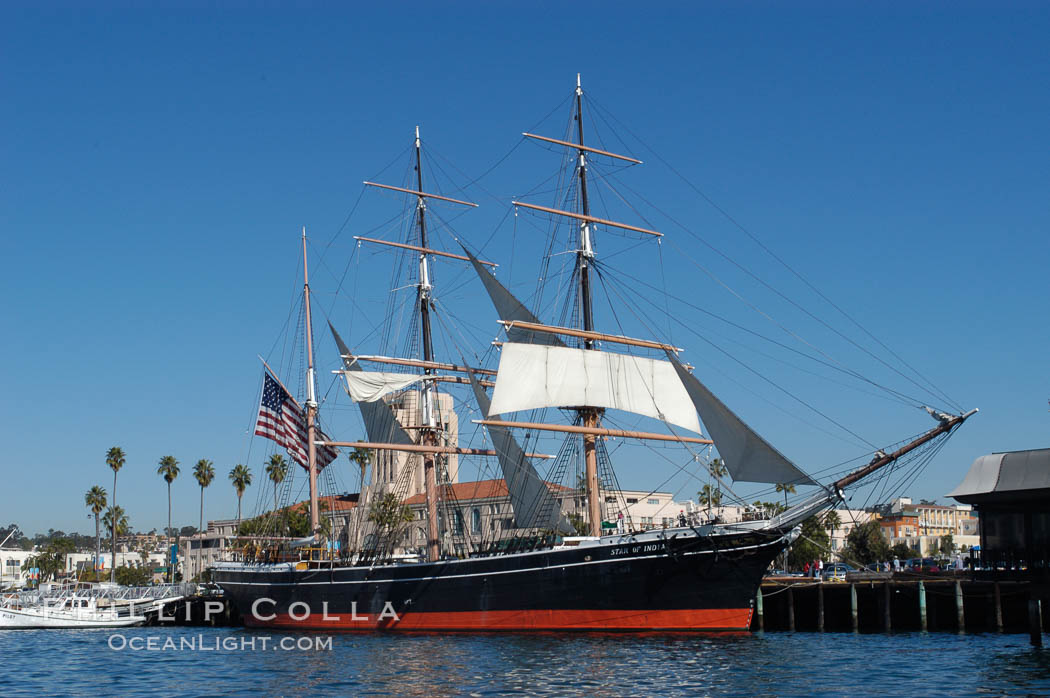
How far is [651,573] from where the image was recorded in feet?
142

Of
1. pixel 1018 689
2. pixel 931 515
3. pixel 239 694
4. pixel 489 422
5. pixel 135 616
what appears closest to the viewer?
pixel 1018 689

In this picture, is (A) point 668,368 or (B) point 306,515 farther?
(B) point 306,515

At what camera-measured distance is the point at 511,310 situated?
57031 mm

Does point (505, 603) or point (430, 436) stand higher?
point (430, 436)

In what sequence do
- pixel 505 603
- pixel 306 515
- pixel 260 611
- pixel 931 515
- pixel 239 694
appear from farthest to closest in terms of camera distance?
pixel 931 515
pixel 306 515
pixel 260 611
pixel 505 603
pixel 239 694

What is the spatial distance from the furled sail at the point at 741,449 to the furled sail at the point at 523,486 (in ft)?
31.7

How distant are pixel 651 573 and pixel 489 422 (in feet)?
44.8

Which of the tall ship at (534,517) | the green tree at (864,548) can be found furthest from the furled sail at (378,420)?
the green tree at (864,548)

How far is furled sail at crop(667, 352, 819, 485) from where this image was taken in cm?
4228

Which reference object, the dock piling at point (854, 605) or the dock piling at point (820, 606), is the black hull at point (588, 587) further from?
the dock piling at point (854, 605)

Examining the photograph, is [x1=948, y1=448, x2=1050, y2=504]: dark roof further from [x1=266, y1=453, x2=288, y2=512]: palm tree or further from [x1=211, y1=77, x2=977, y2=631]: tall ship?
[x1=266, y1=453, x2=288, y2=512]: palm tree

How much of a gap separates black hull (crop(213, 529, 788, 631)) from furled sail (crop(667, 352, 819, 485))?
2373mm

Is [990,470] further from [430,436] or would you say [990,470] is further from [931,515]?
[931,515]

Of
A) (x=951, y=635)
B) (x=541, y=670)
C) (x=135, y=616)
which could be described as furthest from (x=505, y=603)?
(x=135, y=616)
